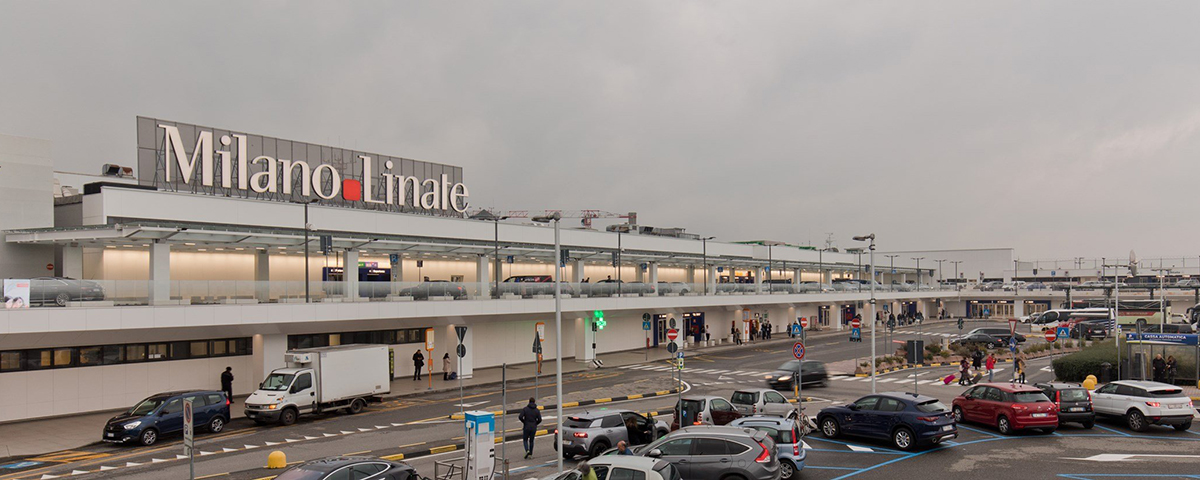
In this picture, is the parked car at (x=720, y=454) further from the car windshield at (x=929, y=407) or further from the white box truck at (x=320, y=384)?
the white box truck at (x=320, y=384)

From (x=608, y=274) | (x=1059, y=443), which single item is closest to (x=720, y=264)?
(x=608, y=274)

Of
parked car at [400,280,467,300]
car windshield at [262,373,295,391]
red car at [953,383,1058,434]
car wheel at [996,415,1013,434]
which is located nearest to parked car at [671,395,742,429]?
red car at [953,383,1058,434]

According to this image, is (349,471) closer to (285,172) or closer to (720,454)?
(720,454)

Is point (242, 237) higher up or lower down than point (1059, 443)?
higher up

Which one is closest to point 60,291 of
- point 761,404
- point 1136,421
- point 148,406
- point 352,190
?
point 148,406

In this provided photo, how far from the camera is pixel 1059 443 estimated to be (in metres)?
21.4

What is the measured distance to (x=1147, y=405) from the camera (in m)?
22.7

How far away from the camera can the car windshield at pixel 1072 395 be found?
23250mm

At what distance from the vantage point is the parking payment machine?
16.7 meters

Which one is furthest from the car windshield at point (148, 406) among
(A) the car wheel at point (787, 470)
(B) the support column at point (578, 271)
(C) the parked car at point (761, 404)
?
(B) the support column at point (578, 271)

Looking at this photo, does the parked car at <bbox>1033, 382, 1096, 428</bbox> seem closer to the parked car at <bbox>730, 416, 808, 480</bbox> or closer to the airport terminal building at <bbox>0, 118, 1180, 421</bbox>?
the parked car at <bbox>730, 416, 808, 480</bbox>

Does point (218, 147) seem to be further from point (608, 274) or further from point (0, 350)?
point (608, 274)

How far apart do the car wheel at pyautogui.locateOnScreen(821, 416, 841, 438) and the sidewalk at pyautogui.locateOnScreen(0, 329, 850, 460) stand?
1861 cm

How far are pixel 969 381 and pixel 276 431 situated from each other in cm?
3217
